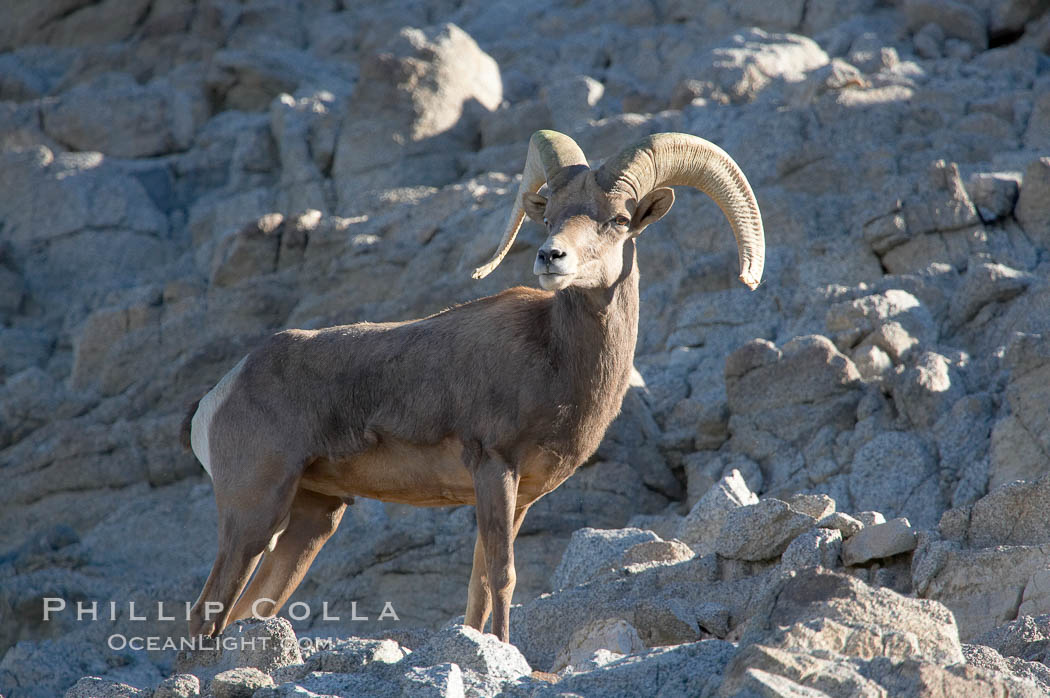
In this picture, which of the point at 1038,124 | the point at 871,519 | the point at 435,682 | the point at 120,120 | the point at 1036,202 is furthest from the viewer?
the point at 120,120

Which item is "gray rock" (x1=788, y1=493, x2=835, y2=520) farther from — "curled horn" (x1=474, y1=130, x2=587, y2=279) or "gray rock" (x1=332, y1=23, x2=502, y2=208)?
"gray rock" (x1=332, y1=23, x2=502, y2=208)

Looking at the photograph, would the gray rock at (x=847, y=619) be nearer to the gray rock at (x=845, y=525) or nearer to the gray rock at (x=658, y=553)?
the gray rock at (x=845, y=525)

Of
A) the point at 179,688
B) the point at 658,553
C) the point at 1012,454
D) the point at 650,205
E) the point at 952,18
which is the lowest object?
the point at 952,18

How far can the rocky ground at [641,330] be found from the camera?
22.5 ft

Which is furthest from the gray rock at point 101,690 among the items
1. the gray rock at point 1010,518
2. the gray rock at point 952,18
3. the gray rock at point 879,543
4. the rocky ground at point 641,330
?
the gray rock at point 952,18

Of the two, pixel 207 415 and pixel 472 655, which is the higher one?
pixel 472 655

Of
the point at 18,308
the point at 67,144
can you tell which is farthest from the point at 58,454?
the point at 67,144

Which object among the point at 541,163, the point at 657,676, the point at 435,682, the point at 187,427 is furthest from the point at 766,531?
the point at 187,427

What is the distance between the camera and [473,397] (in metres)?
7.73

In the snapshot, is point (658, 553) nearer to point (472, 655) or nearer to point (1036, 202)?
point (472, 655)

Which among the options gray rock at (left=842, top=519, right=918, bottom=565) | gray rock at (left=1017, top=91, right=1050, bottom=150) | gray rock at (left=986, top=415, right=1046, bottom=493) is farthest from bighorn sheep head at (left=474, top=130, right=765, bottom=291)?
gray rock at (left=1017, top=91, right=1050, bottom=150)

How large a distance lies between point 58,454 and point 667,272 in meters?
10.1

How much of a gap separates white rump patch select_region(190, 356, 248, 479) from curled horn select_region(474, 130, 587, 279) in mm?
2026

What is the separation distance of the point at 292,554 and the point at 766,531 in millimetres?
3412
